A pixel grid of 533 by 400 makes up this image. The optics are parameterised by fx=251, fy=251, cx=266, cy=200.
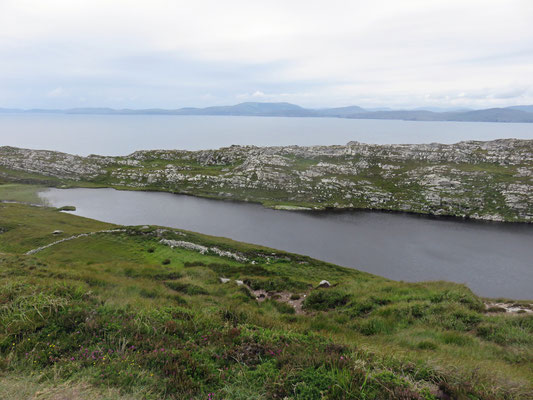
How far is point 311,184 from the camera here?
357 feet

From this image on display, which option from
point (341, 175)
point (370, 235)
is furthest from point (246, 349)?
point (341, 175)

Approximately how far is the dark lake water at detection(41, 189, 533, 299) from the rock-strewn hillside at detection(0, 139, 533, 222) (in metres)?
11.4

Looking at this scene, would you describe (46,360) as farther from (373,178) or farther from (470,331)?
(373,178)

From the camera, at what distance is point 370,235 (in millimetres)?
64812

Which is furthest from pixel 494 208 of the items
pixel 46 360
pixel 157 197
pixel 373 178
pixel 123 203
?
pixel 123 203

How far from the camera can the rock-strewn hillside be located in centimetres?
8981

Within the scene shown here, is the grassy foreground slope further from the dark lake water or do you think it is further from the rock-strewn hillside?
the rock-strewn hillside

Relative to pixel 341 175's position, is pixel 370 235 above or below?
below

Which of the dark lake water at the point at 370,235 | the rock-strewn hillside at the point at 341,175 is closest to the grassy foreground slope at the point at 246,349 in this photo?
the dark lake water at the point at 370,235

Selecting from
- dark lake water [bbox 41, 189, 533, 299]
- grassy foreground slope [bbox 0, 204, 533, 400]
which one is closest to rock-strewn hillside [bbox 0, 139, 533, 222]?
dark lake water [bbox 41, 189, 533, 299]

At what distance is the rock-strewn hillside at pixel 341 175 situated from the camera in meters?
89.8

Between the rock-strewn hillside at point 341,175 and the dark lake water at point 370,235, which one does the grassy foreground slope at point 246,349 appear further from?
the rock-strewn hillside at point 341,175

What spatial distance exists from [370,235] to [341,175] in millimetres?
57187

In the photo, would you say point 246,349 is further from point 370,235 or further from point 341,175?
point 341,175
